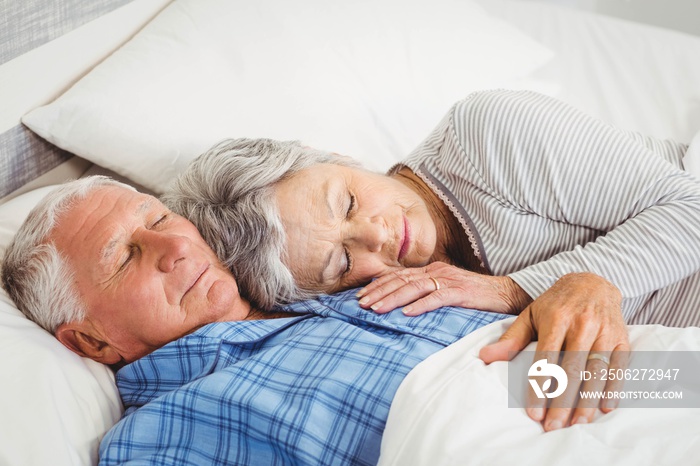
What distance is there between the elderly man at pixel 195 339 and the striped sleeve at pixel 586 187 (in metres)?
0.26

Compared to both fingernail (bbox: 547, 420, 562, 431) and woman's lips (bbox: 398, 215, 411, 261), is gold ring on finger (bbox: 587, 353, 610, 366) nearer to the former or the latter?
fingernail (bbox: 547, 420, 562, 431)

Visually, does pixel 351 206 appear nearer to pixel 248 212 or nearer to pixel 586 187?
pixel 248 212

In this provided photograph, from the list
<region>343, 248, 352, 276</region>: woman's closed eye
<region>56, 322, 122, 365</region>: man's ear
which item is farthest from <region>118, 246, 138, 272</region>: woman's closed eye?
<region>343, 248, 352, 276</region>: woman's closed eye

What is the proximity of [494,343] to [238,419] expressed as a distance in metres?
0.45

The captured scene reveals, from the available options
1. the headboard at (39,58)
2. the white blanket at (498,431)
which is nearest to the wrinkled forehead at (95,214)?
the headboard at (39,58)

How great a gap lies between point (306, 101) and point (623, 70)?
996mm

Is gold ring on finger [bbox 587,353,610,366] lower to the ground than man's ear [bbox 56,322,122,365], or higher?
higher

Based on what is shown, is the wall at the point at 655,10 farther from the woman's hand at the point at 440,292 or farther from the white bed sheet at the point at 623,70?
the woman's hand at the point at 440,292

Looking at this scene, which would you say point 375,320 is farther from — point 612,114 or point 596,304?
point 612,114

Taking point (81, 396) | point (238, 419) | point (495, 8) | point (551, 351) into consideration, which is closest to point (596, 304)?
point (551, 351)

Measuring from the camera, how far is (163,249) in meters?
1.37

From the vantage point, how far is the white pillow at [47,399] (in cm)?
114

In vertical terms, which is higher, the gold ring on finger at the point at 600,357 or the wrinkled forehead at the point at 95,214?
the wrinkled forehead at the point at 95,214

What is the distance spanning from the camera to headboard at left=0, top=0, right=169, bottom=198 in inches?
64.1
